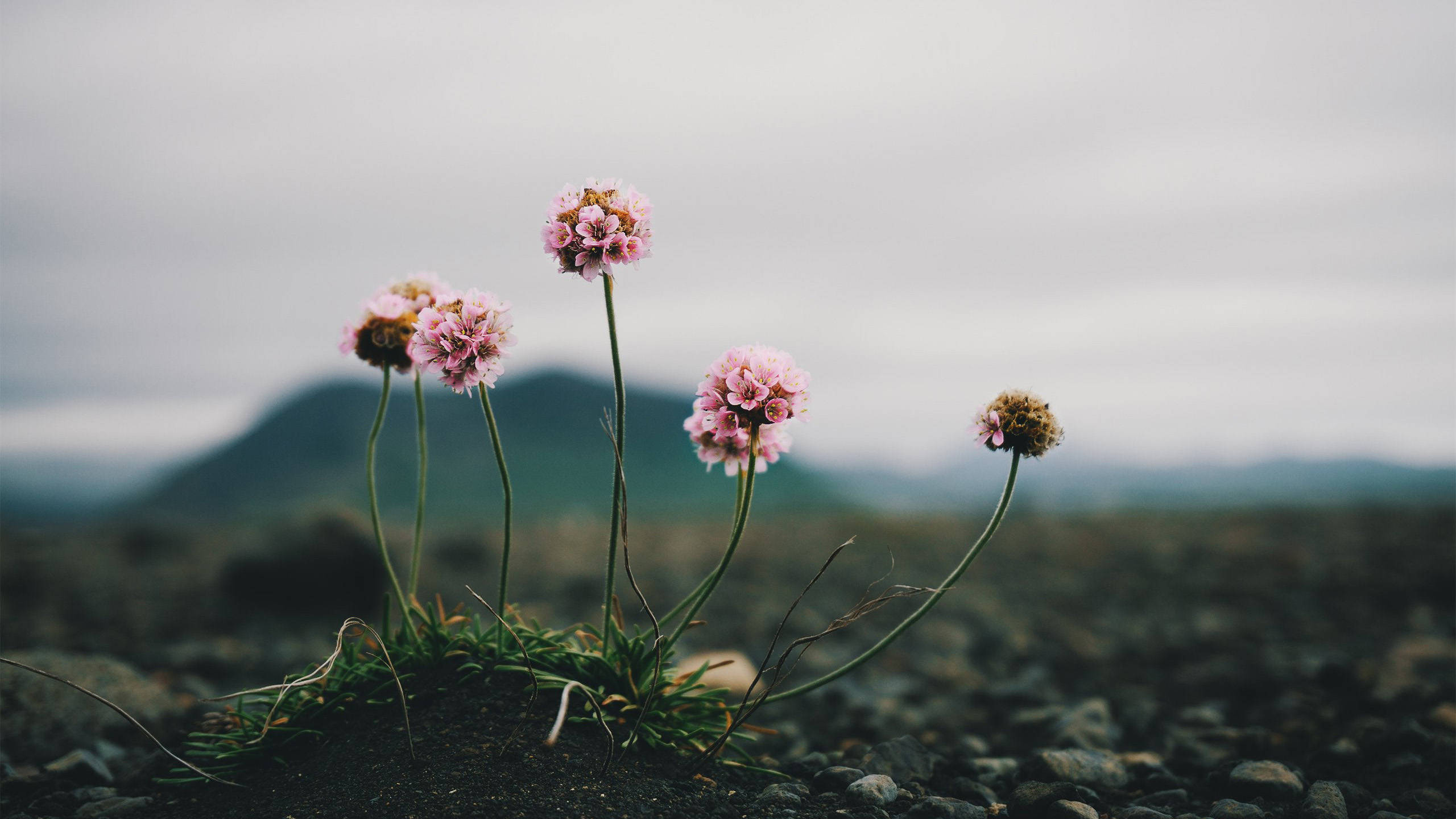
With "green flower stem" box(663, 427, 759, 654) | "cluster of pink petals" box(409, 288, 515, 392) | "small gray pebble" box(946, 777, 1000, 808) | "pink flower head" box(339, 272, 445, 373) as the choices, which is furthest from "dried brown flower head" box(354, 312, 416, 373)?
"small gray pebble" box(946, 777, 1000, 808)

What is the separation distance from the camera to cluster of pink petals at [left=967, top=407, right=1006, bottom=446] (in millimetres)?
4234

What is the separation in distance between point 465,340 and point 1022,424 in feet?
9.18

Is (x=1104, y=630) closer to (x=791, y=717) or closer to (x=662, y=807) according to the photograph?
(x=791, y=717)

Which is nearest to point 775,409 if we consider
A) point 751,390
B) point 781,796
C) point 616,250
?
point 751,390

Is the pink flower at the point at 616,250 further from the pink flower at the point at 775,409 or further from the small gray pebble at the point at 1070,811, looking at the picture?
the small gray pebble at the point at 1070,811

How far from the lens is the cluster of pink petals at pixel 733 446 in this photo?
14.4ft

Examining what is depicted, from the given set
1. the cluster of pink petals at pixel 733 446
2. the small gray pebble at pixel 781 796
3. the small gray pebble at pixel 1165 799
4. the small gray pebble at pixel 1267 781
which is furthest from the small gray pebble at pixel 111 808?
the small gray pebble at pixel 1267 781

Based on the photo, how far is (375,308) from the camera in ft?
15.3

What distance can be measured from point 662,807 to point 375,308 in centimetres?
307

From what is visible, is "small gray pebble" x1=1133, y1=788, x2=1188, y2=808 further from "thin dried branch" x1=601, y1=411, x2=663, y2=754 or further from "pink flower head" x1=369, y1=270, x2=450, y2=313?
"pink flower head" x1=369, y1=270, x2=450, y2=313

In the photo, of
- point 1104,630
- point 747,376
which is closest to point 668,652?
point 747,376

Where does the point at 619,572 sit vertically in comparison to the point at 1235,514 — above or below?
below

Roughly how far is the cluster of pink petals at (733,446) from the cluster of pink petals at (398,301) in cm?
166

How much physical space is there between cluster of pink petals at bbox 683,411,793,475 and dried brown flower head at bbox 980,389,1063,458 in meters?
1.06
